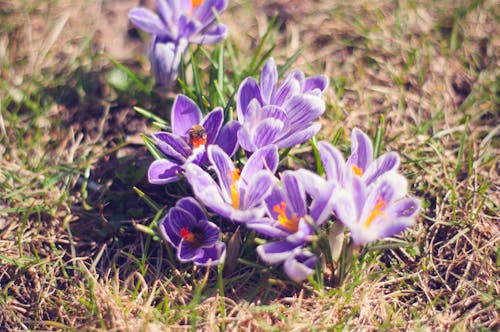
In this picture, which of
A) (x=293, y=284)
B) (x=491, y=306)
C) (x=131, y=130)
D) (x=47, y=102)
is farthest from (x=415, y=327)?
→ (x=47, y=102)

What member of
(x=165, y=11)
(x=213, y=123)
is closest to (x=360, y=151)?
(x=213, y=123)

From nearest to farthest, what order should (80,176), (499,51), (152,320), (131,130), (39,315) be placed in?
(152,320), (39,315), (80,176), (131,130), (499,51)

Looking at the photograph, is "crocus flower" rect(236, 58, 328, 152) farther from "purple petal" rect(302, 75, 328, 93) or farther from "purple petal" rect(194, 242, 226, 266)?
"purple petal" rect(194, 242, 226, 266)

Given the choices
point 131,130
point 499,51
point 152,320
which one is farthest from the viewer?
point 499,51

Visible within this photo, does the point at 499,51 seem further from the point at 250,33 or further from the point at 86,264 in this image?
the point at 86,264

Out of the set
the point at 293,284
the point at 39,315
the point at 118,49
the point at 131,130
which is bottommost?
the point at 39,315

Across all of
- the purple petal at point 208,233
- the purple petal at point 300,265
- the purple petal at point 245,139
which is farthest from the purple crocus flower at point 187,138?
the purple petal at point 300,265

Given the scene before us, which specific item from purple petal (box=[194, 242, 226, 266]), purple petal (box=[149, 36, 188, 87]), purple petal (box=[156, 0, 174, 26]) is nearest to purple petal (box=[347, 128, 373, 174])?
purple petal (box=[194, 242, 226, 266])
